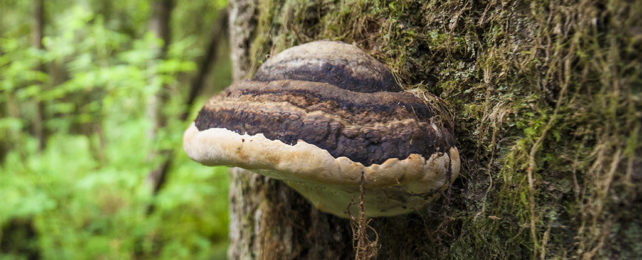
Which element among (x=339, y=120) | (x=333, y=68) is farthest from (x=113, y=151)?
(x=339, y=120)

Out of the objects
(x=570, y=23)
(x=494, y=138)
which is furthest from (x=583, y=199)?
(x=570, y=23)

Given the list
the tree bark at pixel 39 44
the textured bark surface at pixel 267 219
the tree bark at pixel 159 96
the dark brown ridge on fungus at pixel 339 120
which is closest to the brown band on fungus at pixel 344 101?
the dark brown ridge on fungus at pixel 339 120

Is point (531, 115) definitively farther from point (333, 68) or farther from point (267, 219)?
point (267, 219)

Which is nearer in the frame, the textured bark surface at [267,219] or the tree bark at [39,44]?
the textured bark surface at [267,219]

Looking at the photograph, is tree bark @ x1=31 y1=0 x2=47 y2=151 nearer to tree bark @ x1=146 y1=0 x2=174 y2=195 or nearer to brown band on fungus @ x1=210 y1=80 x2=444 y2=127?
tree bark @ x1=146 y1=0 x2=174 y2=195

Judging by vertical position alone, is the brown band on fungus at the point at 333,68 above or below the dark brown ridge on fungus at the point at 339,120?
above

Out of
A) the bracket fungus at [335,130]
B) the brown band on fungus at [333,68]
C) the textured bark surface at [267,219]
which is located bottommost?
the textured bark surface at [267,219]

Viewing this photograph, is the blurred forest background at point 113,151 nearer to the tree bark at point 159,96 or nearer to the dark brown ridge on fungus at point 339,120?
the tree bark at point 159,96
